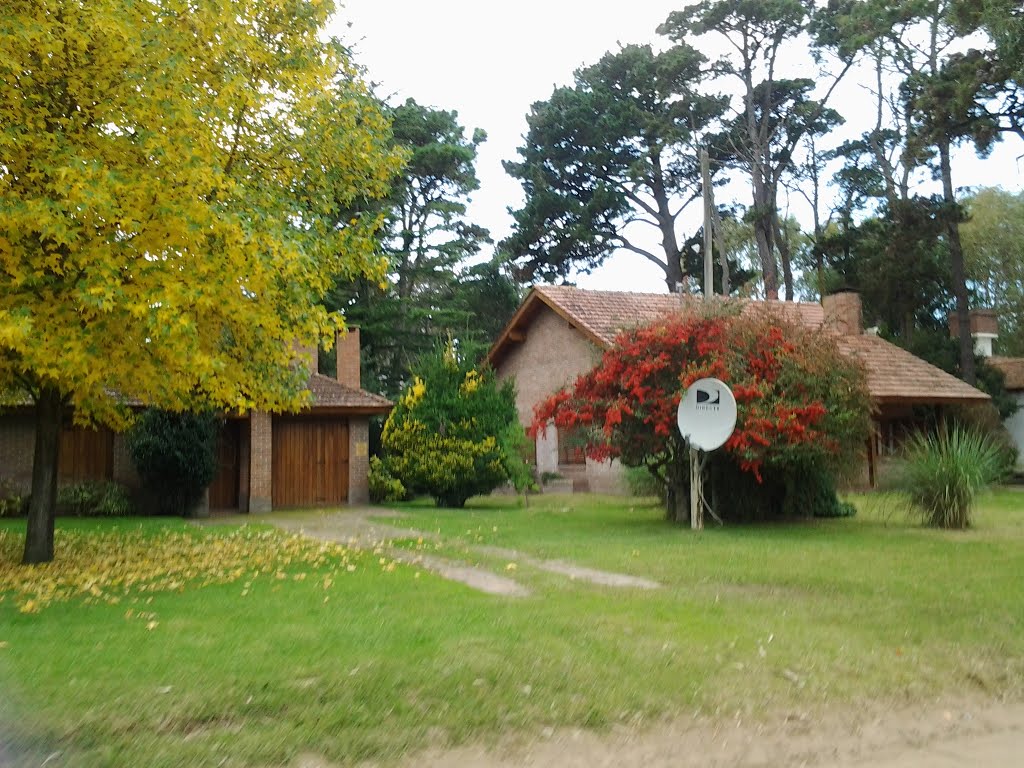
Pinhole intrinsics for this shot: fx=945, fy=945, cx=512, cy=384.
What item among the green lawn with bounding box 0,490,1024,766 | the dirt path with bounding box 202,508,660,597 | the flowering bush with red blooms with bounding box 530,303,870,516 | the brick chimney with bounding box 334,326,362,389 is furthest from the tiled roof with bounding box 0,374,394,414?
the green lawn with bounding box 0,490,1024,766

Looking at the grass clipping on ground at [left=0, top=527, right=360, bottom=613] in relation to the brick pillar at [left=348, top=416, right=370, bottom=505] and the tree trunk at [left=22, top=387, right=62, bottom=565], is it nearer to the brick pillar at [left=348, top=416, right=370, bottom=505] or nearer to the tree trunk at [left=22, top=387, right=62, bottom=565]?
the tree trunk at [left=22, top=387, right=62, bottom=565]

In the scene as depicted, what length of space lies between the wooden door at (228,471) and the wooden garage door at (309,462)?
86cm

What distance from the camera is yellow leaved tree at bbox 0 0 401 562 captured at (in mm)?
9242

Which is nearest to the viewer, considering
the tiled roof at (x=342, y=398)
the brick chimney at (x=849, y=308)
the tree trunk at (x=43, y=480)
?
the tree trunk at (x=43, y=480)

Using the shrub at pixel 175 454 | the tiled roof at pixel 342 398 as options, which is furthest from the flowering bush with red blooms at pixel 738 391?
the shrub at pixel 175 454

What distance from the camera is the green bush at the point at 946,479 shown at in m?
14.9

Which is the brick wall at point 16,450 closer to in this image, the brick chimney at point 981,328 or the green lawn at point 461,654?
the green lawn at point 461,654

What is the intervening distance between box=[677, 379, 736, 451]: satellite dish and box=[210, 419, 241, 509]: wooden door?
1156cm

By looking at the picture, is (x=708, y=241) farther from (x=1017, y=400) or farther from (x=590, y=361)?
(x=1017, y=400)

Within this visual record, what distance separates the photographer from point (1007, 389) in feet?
97.9

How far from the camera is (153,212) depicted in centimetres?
963

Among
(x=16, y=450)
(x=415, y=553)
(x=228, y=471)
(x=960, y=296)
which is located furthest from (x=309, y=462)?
(x=960, y=296)

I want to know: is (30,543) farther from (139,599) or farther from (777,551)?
(777,551)

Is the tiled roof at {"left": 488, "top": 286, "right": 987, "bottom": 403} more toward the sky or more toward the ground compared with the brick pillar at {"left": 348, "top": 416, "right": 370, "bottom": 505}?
more toward the sky
